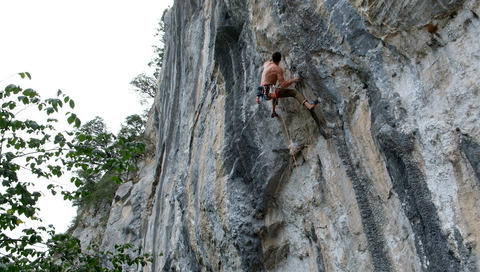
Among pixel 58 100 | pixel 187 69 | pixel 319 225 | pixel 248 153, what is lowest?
pixel 319 225

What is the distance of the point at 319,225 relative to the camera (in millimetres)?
5547

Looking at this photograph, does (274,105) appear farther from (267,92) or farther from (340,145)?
(340,145)

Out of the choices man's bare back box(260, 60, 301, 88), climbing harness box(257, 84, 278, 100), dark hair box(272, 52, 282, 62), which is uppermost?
dark hair box(272, 52, 282, 62)

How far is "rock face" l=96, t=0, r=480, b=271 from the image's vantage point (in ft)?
13.0

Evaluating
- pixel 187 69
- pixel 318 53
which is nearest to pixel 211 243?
pixel 318 53

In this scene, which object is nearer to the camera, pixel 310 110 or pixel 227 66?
pixel 310 110

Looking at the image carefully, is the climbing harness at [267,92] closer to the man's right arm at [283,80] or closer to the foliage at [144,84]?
the man's right arm at [283,80]

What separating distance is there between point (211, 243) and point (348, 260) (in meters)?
2.64

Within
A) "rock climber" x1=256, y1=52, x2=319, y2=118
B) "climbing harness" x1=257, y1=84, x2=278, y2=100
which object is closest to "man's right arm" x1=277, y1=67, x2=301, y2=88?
"rock climber" x1=256, y1=52, x2=319, y2=118

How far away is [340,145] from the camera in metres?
5.23

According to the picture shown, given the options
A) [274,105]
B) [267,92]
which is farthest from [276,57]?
[274,105]

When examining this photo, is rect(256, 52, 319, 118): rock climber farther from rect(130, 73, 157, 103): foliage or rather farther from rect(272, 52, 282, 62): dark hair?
rect(130, 73, 157, 103): foliage

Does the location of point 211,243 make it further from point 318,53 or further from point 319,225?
point 318,53

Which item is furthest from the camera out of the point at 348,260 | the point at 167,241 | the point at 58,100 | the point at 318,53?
the point at 167,241
